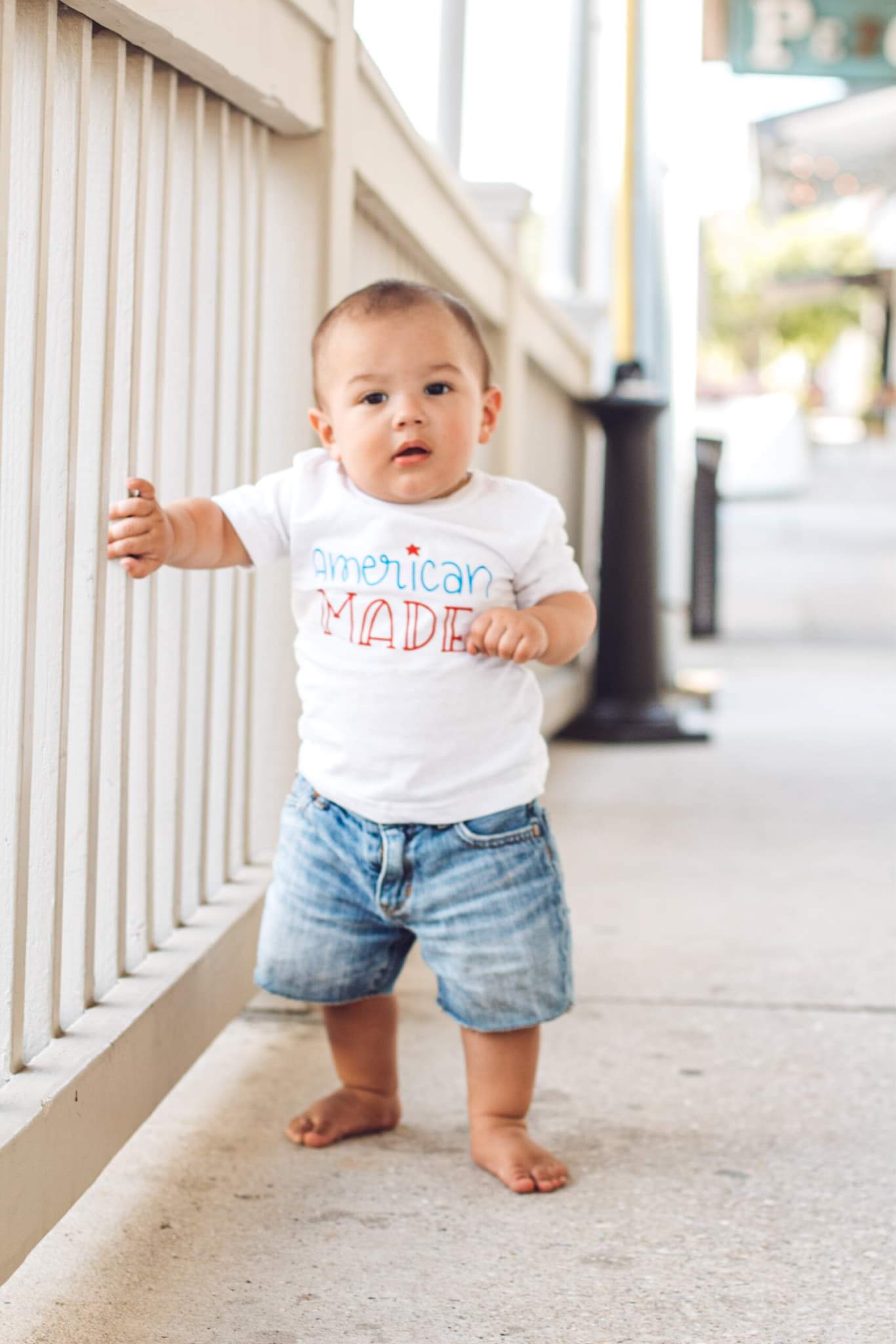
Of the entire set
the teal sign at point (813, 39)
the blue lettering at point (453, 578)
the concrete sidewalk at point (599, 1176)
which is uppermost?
the teal sign at point (813, 39)

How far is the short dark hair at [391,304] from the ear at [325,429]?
0.12 feet

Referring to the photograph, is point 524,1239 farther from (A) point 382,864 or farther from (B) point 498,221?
(B) point 498,221

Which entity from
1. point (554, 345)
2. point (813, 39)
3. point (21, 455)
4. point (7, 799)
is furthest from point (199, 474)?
point (813, 39)

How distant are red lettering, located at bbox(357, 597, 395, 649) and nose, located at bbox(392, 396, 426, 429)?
0.22 meters

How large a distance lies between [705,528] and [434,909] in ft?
24.1

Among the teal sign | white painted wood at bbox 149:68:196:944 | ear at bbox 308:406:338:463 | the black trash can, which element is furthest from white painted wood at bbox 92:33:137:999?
the teal sign

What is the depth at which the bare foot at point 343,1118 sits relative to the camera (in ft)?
7.04

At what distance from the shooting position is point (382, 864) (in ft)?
6.55

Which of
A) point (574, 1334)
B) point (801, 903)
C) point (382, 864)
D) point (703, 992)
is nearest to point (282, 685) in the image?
point (382, 864)

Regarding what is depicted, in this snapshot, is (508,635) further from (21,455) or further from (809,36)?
(809,36)

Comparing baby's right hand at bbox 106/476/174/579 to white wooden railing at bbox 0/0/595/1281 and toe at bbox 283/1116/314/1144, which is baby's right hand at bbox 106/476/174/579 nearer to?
white wooden railing at bbox 0/0/595/1281

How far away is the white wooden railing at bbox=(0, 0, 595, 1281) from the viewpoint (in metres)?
1.62

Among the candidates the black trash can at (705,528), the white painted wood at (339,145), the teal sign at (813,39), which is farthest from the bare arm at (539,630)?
the teal sign at (813,39)

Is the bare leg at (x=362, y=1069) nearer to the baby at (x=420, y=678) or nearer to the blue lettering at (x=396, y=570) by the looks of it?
the baby at (x=420, y=678)
